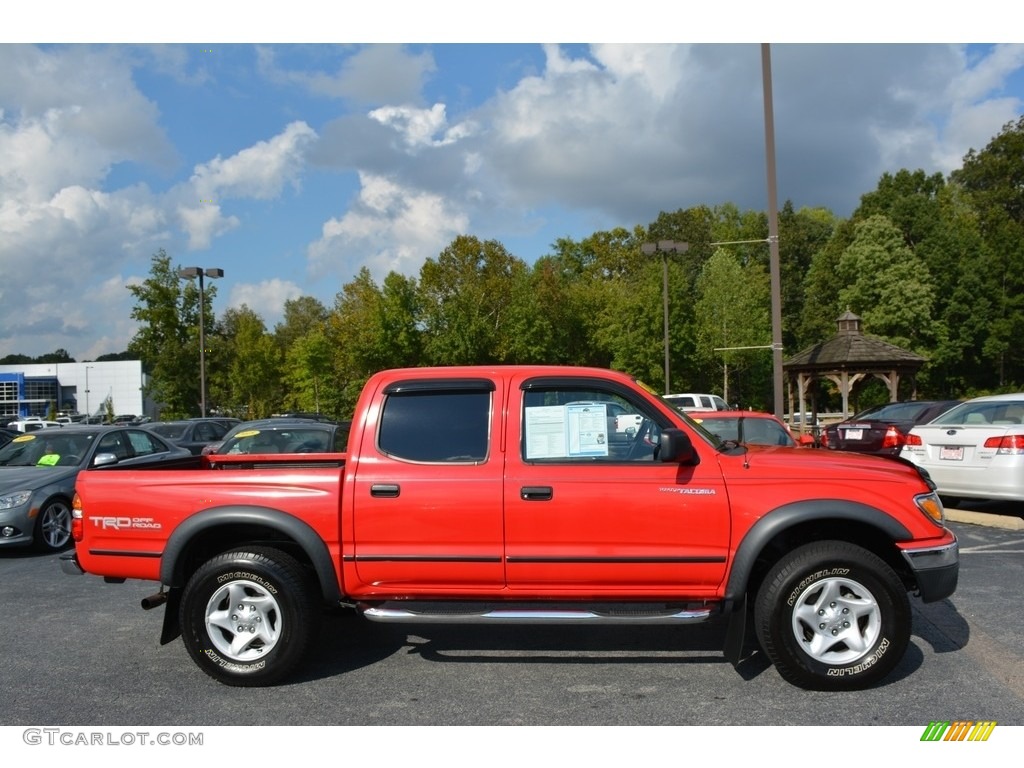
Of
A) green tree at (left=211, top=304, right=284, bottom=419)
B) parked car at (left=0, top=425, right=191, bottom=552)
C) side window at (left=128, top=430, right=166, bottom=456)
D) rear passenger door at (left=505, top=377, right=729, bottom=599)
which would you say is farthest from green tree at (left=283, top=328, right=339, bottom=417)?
rear passenger door at (left=505, top=377, right=729, bottom=599)

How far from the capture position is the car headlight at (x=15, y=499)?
931 cm

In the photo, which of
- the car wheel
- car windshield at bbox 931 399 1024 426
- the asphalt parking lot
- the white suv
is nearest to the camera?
the asphalt parking lot

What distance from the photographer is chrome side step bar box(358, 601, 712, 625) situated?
4.59 m

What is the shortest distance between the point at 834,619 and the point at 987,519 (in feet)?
22.4

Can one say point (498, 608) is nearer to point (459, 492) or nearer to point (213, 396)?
point (459, 492)

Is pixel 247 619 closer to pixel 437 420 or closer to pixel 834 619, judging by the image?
pixel 437 420

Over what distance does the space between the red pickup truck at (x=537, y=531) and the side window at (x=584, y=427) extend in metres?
0.01

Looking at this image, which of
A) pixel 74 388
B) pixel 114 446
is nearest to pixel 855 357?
pixel 114 446

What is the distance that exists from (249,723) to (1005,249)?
60369 mm

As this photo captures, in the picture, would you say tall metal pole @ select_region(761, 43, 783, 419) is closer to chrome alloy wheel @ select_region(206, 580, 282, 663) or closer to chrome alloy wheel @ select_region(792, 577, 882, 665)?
chrome alloy wheel @ select_region(792, 577, 882, 665)

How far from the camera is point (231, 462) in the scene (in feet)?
19.2

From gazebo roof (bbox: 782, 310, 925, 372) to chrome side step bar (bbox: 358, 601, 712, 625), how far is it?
26.4 metres

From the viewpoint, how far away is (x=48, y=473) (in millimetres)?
10016
